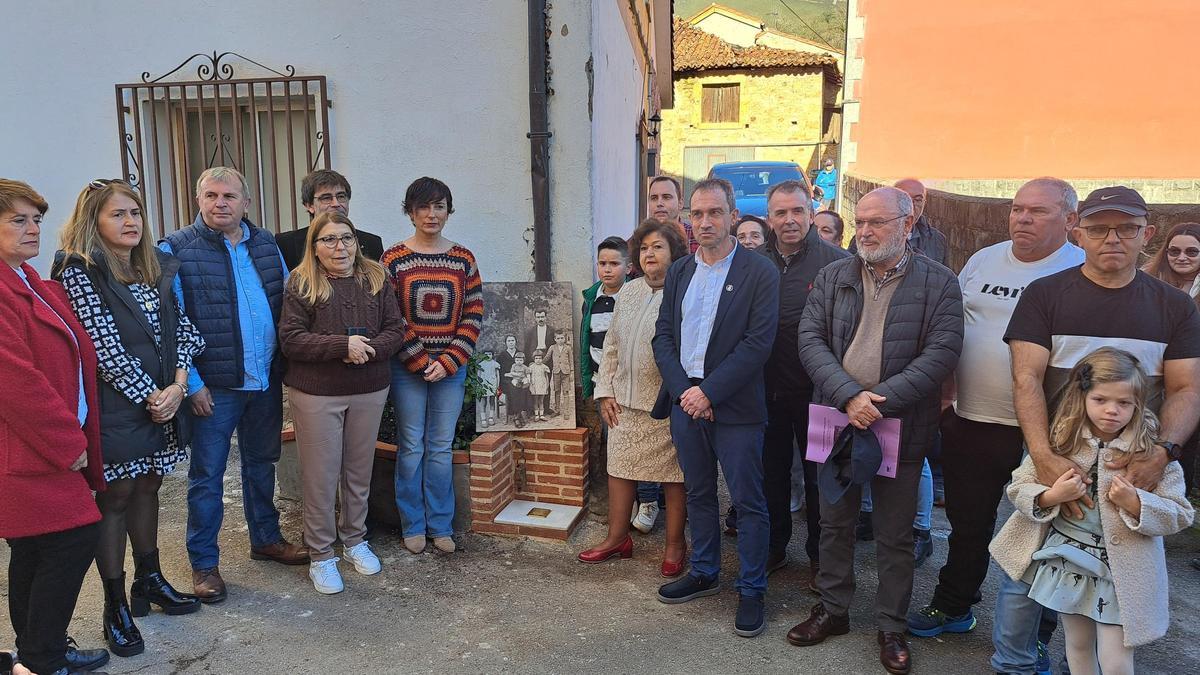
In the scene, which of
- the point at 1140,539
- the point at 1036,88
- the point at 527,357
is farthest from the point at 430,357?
the point at 1036,88

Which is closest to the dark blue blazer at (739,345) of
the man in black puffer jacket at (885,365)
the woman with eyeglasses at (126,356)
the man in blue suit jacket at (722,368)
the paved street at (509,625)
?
the man in blue suit jacket at (722,368)

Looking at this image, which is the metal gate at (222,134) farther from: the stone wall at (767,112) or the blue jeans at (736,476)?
the stone wall at (767,112)

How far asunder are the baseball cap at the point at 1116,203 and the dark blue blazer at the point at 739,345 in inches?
48.4

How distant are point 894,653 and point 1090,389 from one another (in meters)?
1.29

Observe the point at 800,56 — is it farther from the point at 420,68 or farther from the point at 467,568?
the point at 467,568

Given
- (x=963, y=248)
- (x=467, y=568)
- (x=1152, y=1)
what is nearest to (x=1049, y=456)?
(x=467, y=568)

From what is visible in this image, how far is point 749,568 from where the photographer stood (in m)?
3.45

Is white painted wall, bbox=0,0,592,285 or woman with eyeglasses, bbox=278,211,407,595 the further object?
white painted wall, bbox=0,0,592,285

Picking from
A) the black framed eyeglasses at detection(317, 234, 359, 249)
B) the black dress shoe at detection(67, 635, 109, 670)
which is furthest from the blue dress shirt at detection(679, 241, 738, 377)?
the black dress shoe at detection(67, 635, 109, 670)

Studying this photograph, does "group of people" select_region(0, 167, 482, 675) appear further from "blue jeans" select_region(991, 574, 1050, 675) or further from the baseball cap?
the baseball cap

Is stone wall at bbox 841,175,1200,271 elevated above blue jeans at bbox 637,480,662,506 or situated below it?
above

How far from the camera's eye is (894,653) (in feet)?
10.1

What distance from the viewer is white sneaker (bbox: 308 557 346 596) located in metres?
3.71

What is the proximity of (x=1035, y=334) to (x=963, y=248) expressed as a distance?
20.7 ft
